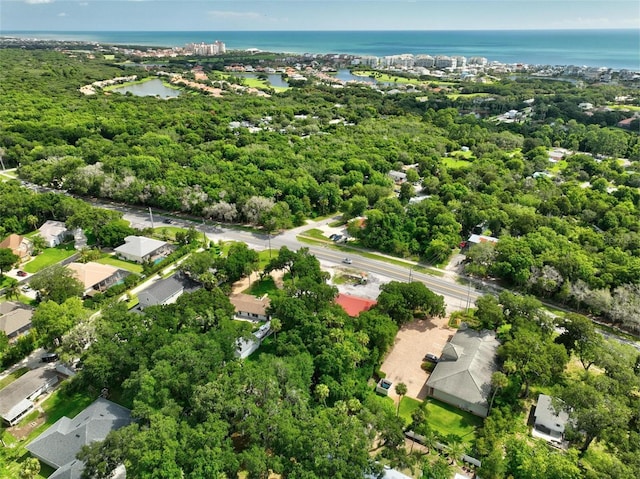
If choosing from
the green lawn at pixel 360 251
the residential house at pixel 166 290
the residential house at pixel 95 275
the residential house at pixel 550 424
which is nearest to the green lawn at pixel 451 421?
the residential house at pixel 550 424

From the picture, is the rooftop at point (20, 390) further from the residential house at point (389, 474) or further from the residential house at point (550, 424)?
the residential house at point (550, 424)

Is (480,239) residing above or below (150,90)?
below

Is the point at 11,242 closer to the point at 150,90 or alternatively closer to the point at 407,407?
the point at 407,407

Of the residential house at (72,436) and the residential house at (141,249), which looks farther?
the residential house at (141,249)

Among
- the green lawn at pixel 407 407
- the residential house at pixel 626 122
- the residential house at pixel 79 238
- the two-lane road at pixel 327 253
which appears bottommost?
the green lawn at pixel 407 407

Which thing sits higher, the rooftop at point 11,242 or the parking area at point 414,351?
the rooftop at point 11,242

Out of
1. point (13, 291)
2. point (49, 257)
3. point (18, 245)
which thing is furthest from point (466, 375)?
point (18, 245)

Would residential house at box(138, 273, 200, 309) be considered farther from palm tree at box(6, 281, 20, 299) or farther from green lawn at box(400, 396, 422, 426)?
green lawn at box(400, 396, 422, 426)
